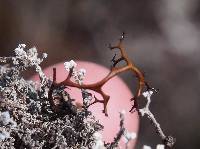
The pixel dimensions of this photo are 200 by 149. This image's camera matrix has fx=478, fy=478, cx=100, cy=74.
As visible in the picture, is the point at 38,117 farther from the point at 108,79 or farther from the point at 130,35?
the point at 130,35

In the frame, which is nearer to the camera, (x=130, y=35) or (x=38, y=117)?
(x=38, y=117)

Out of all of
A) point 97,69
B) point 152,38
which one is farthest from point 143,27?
point 97,69

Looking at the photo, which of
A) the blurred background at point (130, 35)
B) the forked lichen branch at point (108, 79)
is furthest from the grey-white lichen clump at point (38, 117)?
the blurred background at point (130, 35)

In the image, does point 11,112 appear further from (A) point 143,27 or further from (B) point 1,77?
(A) point 143,27

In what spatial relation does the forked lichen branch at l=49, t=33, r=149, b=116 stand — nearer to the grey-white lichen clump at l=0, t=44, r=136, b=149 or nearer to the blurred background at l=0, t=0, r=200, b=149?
the grey-white lichen clump at l=0, t=44, r=136, b=149

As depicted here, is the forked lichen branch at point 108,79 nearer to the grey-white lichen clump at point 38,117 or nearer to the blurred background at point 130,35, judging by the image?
the grey-white lichen clump at point 38,117

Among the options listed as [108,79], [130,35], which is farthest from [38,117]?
[130,35]
